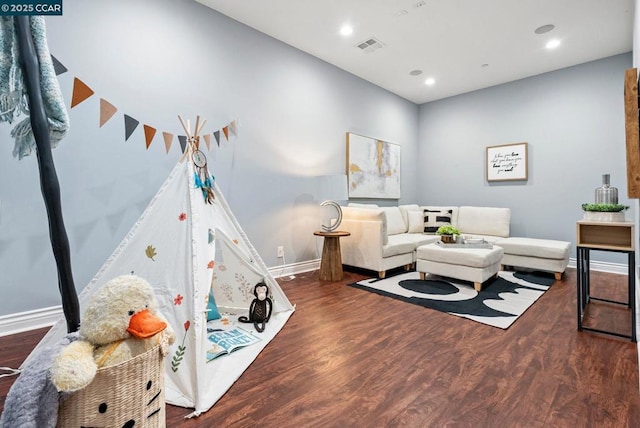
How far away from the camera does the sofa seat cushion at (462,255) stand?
3.00 m

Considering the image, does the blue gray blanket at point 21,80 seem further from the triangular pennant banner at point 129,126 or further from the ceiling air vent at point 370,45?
the ceiling air vent at point 370,45

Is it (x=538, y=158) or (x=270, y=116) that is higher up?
(x=270, y=116)

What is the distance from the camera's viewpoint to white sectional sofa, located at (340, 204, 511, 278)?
3.57 m

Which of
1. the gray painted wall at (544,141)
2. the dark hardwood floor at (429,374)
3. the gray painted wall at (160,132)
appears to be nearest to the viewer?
the dark hardwood floor at (429,374)

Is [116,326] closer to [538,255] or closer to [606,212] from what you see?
[606,212]

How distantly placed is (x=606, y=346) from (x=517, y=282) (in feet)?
5.05

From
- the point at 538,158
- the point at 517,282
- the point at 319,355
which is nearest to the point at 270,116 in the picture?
the point at 319,355

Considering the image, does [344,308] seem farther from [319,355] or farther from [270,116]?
[270,116]

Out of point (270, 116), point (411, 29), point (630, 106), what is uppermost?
point (411, 29)

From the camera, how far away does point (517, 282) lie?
334 cm

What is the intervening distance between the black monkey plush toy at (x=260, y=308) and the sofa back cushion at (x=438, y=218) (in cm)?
334

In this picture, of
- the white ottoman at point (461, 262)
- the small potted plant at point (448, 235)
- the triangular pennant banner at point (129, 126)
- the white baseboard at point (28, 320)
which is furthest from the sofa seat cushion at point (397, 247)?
the white baseboard at point (28, 320)

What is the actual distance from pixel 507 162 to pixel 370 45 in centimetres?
286

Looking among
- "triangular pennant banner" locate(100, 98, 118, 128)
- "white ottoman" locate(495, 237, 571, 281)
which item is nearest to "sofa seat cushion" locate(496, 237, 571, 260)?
"white ottoman" locate(495, 237, 571, 281)
